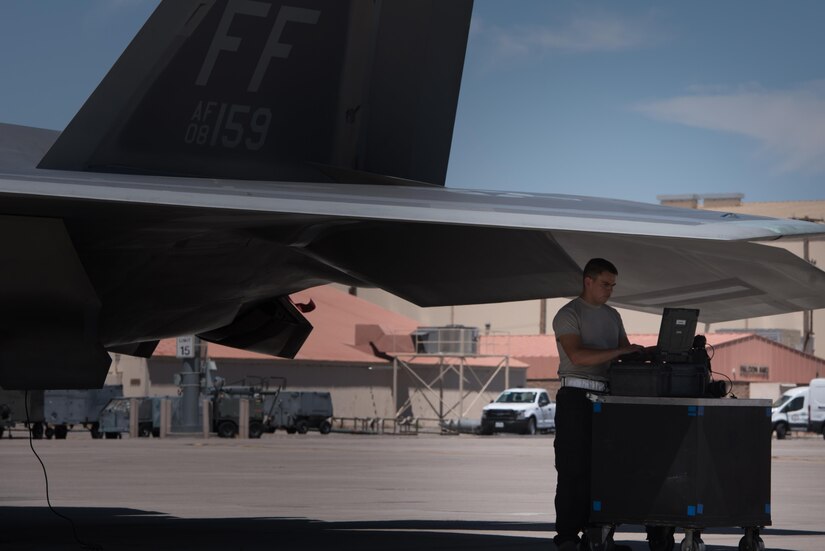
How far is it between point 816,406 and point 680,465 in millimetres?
46720

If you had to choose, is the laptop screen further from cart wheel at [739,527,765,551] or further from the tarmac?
the tarmac

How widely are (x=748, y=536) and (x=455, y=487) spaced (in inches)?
409

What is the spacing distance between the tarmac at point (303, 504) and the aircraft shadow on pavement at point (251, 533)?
0.01 metres

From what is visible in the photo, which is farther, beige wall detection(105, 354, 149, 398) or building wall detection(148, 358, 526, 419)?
building wall detection(148, 358, 526, 419)

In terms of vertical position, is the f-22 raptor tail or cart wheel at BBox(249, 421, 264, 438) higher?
the f-22 raptor tail

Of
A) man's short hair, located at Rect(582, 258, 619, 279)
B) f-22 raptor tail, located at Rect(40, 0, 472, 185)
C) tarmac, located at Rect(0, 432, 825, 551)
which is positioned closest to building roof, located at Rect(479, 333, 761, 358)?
tarmac, located at Rect(0, 432, 825, 551)

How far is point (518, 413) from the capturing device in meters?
50.2

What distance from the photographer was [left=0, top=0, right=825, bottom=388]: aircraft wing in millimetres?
7656

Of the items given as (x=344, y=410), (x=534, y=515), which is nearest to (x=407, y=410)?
(x=344, y=410)

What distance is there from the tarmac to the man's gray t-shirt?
2082 millimetres

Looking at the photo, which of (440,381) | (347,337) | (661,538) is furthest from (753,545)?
(347,337)

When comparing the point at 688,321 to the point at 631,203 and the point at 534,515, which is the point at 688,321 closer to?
the point at 631,203

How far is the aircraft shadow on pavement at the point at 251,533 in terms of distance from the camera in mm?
9688

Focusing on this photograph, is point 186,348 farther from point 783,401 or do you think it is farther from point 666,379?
point 666,379
